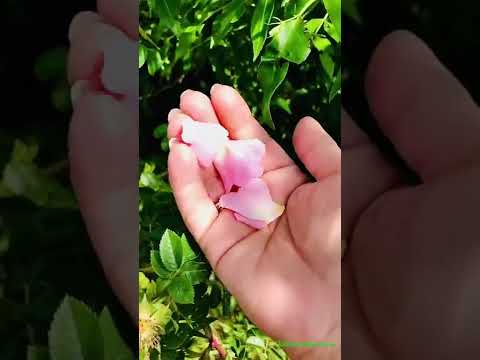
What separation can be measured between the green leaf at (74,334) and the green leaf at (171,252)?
142mm

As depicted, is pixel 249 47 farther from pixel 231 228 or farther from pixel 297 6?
pixel 231 228

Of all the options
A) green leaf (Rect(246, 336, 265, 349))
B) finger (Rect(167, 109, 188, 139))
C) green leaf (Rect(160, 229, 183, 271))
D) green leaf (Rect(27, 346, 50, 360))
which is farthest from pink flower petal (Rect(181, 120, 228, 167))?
green leaf (Rect(27, 346, 50, 360))

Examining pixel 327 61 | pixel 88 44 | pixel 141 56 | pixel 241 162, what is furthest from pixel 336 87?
pixel 88 44

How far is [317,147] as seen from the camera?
2.62 feet

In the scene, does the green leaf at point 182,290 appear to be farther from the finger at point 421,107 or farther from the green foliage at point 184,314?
the finger at point 421,107

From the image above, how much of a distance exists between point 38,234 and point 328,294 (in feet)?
1.54

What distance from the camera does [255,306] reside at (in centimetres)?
80

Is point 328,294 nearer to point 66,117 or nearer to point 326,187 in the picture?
point 326,187

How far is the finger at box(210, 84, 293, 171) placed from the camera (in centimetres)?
81

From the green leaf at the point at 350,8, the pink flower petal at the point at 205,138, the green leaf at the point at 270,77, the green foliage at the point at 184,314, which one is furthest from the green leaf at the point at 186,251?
the green leaf at the point at 350,8

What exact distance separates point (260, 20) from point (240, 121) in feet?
0.44

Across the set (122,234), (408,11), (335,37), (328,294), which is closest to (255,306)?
(328,294)

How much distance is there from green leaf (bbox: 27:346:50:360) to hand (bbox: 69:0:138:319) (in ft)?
0.43

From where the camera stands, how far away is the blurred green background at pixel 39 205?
95cm
